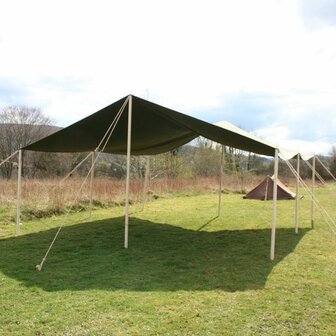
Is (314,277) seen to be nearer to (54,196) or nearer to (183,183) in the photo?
(54,196)

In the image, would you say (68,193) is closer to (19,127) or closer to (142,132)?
(142,132)

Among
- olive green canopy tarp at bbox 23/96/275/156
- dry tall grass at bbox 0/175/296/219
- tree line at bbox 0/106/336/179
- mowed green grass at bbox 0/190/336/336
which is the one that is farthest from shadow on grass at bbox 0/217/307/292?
tree line at bbox 0/106/336/179

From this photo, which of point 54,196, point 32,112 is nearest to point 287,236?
point 54,196

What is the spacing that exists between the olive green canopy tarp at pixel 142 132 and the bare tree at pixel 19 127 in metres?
17.9

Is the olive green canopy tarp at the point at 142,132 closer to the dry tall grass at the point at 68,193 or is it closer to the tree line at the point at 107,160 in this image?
the dry tall grass at the point at 68,193

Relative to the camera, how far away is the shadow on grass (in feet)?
11.9

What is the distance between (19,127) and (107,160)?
7.62 m

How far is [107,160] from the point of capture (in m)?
20.0

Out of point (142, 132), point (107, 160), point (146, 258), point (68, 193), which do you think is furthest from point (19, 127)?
point (146, 258)

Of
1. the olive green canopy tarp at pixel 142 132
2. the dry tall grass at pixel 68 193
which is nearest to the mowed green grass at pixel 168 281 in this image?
the dry tall grass at pixel 68 193

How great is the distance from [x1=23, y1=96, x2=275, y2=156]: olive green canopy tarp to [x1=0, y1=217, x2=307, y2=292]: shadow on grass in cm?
150

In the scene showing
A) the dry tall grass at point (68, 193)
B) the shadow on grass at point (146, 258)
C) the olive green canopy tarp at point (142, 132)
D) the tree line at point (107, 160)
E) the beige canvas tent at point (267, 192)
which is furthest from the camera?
the tree line at point (107, 160)

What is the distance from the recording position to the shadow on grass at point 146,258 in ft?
11.9

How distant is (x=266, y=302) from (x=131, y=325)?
3.95ft
